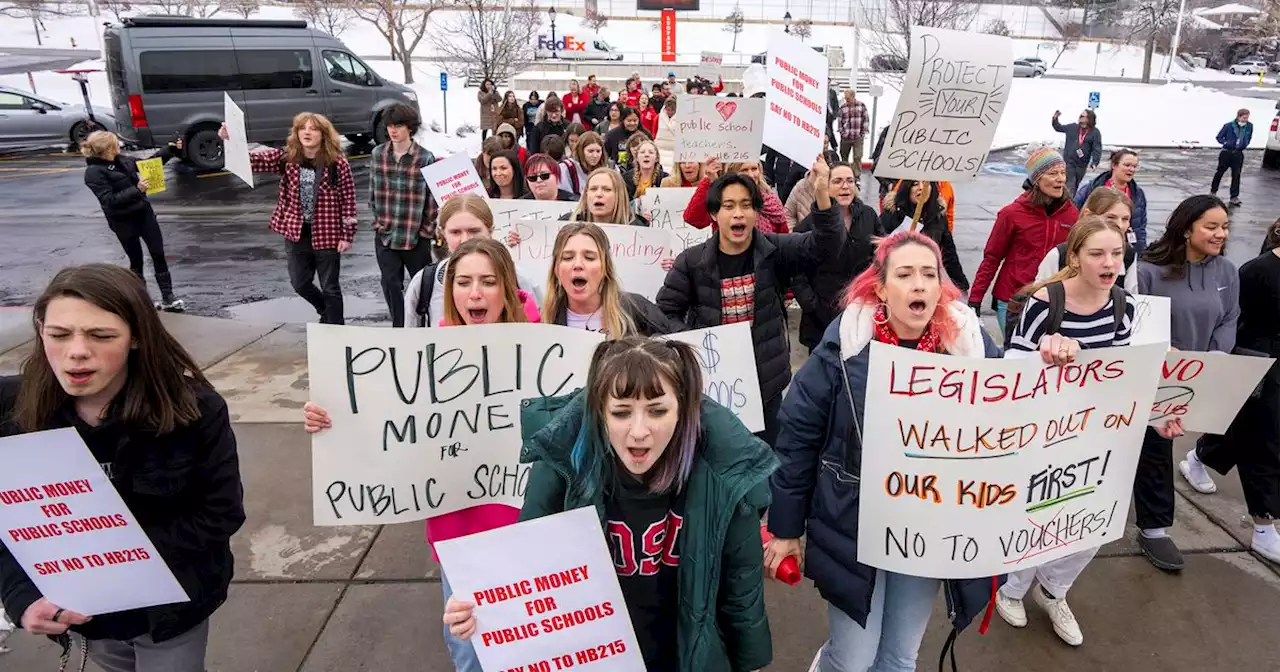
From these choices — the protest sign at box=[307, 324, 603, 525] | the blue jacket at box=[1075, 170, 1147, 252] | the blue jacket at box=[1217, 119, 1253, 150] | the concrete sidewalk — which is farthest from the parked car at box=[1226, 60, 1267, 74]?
the protest sign at box=[307, 324, 603, 525]

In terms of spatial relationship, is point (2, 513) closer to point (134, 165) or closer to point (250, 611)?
point (250, 611)

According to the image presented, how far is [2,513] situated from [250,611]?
1508 millimetres

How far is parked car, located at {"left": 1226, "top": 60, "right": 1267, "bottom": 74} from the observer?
46.3 m

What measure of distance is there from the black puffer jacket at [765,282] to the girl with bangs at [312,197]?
3253mm

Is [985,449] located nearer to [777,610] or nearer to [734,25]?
[777,610]

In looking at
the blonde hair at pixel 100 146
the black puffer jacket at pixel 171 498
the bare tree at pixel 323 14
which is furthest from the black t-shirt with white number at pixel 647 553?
the bare tree at pixel 323 14

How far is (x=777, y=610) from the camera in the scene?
344 centimetres

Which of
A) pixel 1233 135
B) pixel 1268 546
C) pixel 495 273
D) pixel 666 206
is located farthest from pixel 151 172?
pixel 1233 135

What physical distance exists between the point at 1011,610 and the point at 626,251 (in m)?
2.74

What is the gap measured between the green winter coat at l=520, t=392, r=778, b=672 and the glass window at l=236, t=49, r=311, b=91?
17.2 meters

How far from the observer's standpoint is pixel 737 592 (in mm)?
2139

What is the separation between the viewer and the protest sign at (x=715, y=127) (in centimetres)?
603

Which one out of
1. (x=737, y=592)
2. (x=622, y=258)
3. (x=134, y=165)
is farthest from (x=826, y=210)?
(x=134, y=165)

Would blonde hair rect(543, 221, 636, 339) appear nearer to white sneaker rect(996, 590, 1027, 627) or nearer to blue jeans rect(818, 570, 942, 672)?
blue jeans rect(818, 570, 942, 672)
